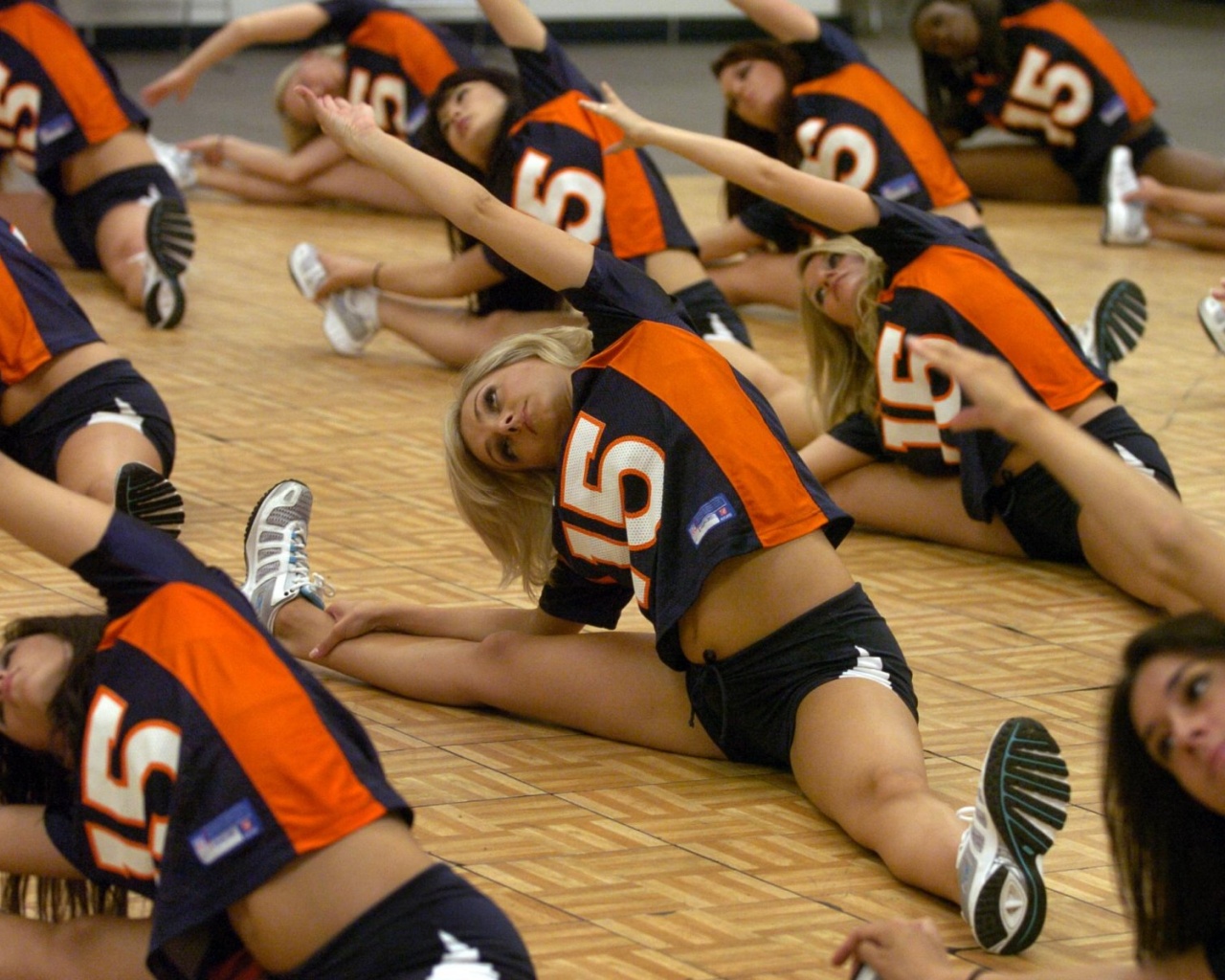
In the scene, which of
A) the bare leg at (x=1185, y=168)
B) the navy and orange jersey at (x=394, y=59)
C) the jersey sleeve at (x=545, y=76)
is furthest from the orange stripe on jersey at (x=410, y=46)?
the bare leg at (x=1185, y=168)

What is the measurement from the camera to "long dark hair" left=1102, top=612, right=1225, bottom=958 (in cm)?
171

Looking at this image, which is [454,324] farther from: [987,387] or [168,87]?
[987,387]

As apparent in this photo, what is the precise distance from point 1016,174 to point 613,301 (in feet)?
16.5

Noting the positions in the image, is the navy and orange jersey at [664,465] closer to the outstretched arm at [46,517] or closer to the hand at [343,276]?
the outstretched arm at [46,517]

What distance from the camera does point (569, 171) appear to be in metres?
4.41

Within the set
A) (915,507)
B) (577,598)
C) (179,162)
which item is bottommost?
(179,162)

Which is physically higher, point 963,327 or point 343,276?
point 963,327

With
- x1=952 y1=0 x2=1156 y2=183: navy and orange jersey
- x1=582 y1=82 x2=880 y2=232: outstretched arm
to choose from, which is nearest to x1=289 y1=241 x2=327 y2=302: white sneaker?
x1=582 y1=82 x2=880 y2=232: outstretched arm

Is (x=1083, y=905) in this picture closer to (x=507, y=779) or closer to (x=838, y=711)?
(x=838, y=711)

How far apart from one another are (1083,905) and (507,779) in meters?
0.81

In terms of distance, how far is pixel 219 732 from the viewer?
178 centimetres

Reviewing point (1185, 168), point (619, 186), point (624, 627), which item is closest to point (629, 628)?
point (624, 627)

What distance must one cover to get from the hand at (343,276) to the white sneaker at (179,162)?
2.01 m

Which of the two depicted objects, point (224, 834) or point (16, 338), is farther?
point (16, 338)
